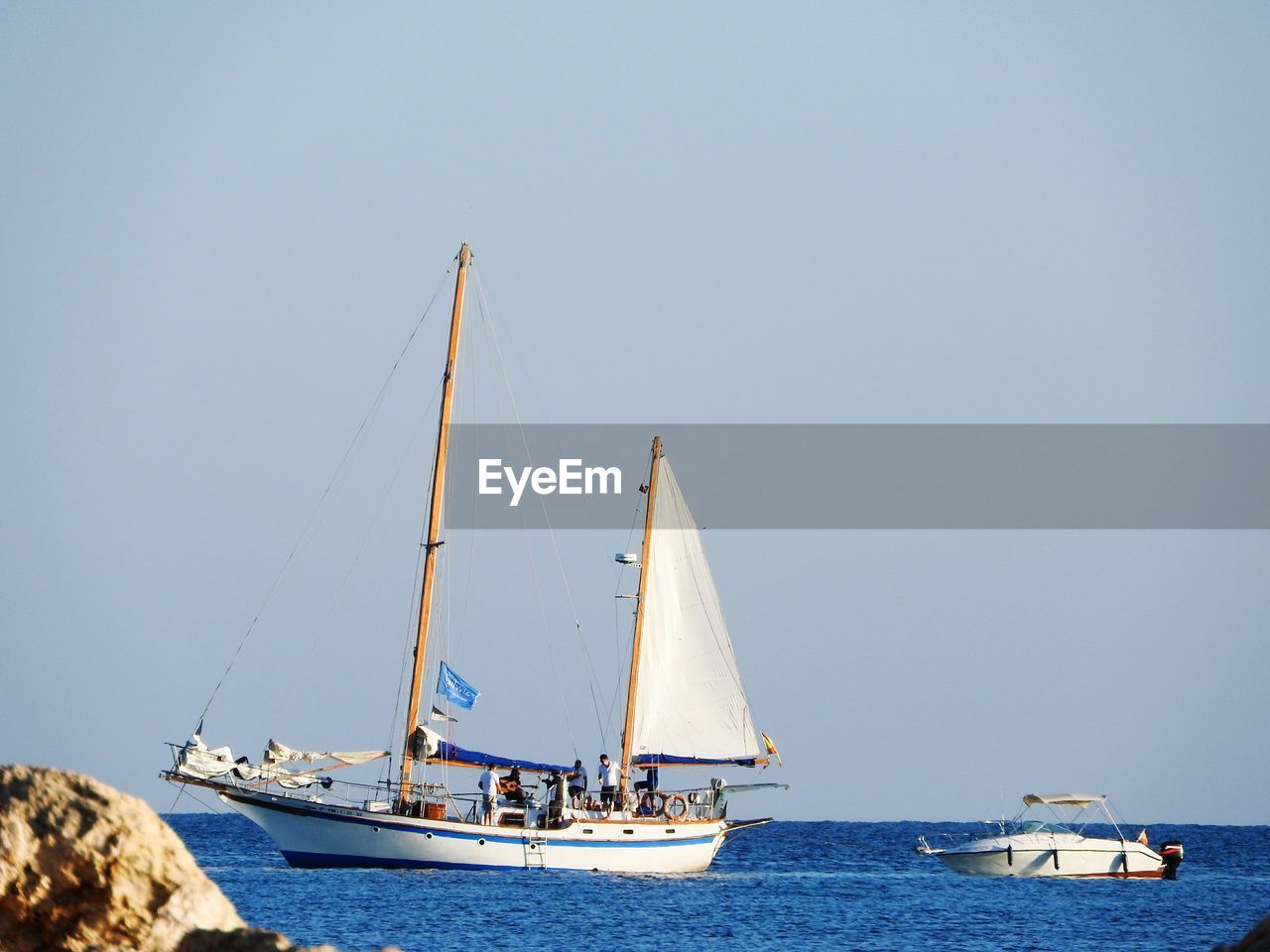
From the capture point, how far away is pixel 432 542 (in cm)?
4816

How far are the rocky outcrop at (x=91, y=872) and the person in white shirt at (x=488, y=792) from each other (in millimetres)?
37430

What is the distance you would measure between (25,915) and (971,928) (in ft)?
104

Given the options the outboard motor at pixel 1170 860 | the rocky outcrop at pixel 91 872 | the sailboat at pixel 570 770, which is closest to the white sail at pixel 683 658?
the sailboat at pixel 570 770

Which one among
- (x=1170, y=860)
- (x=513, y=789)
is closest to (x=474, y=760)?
(x=513, y=789)

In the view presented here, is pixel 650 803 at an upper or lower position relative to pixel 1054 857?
upper

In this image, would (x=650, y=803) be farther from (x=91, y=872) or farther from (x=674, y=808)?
(x=91, y=872)

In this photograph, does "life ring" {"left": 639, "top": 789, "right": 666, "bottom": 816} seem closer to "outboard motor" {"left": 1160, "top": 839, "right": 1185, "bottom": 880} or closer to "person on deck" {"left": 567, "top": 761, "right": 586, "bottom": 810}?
"person on deck" {"left": 567, "top": 761, "right": 586, "bottom": 810}

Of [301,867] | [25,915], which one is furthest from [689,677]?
[25,915]

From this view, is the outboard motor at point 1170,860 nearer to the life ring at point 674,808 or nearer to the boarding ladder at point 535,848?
the life ring at point 674,808

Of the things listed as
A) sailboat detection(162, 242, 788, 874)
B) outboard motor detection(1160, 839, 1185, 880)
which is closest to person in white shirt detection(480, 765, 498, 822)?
sailboat detection(162, 242, 788, 874)

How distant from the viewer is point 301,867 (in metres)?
47.1

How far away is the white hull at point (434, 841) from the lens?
45062 millimetres

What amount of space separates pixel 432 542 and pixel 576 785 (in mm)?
7886

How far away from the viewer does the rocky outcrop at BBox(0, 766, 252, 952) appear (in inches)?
331
